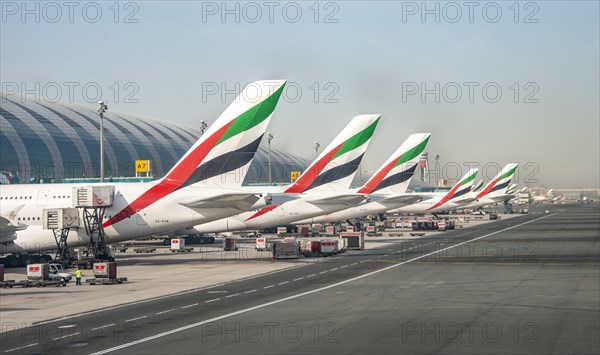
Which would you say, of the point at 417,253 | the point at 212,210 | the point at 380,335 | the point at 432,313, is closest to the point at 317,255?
the point at 417,253

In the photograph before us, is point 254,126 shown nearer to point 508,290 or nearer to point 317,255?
point 317,255

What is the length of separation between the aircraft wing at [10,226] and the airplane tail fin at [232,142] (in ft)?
36.0

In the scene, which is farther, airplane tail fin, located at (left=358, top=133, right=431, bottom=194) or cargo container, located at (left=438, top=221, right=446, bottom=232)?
cargo container, located at (left=438, top=221, right=446, bottom=232)

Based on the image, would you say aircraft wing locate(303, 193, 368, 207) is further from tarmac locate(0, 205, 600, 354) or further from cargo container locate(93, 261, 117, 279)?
cargo container locate(93, 261, 117, 279)

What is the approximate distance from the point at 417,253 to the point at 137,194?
2653 cm

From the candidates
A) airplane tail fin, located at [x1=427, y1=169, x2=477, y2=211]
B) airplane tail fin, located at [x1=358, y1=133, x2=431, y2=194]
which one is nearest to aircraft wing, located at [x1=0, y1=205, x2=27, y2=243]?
airplane tail fin, located at [x1=358, y1=133, x2=431, y2=194]

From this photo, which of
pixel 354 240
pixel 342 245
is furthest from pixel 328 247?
pixel 354 240

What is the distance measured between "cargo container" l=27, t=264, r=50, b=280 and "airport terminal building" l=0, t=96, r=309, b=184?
6111 centimetres

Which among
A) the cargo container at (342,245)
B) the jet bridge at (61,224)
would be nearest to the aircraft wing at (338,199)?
the cargo container at (342,245)

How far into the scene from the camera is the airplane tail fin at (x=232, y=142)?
5409 centimetres

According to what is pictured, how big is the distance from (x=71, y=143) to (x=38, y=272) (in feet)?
290

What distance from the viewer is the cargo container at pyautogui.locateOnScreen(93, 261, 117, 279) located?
46.0 metres

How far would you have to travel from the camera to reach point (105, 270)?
46.1m

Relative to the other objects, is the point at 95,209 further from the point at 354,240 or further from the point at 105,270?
the point at 354,240
